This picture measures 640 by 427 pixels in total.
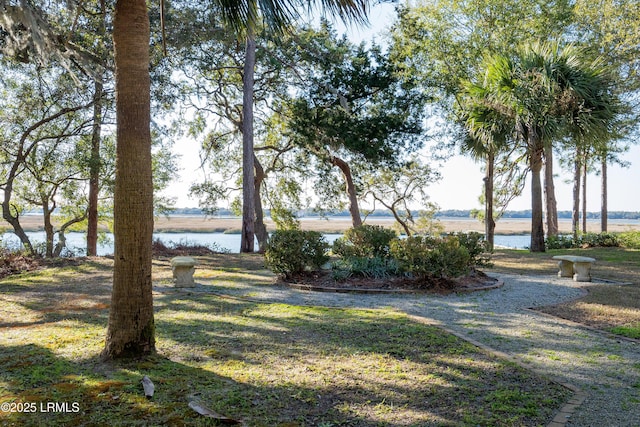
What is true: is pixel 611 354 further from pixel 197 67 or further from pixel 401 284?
pixel 197 67

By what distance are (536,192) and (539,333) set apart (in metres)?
10.5

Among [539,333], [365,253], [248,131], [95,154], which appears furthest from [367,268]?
[95,154]

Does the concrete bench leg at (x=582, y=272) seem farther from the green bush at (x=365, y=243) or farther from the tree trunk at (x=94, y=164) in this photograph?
the tree trunk at (x=94, y=164)

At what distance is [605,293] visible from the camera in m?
7.59

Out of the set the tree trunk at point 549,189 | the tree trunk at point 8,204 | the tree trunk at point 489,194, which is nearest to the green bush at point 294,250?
the tree trunk at point 8,204

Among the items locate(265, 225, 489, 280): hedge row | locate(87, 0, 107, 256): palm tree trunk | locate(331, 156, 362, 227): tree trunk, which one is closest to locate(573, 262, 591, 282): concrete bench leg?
locate(265, 225, 489, 280): hedge row

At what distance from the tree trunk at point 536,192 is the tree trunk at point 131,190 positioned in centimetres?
1210

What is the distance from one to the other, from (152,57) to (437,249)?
10646mm

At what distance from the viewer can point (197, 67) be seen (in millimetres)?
16641

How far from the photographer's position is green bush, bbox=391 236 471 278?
7.55m

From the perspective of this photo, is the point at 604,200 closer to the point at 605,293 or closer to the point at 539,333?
the point at 605,293

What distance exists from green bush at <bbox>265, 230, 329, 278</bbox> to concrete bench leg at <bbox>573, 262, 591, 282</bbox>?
195 inches

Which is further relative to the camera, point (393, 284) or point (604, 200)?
point (604, 200)

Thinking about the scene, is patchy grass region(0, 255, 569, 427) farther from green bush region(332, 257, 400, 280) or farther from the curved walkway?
green bush region(332, 257, 400, 280)
